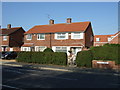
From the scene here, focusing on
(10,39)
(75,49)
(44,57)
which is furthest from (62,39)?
(10,39)

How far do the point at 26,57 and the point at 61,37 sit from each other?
1017 centimetres

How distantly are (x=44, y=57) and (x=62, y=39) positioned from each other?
10.1 meters

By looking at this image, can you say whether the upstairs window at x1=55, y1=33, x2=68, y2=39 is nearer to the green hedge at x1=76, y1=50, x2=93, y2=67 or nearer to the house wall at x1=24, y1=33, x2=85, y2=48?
the house wall at x1=24, y1=33, x2=85, y2=48

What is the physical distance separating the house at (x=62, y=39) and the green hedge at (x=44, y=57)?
28.4ft

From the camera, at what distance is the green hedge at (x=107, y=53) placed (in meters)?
16.2

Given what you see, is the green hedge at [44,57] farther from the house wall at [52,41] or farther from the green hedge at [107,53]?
the house wall at [52,41]

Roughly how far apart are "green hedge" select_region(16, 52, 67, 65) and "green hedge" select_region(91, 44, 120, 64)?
383 centimetres

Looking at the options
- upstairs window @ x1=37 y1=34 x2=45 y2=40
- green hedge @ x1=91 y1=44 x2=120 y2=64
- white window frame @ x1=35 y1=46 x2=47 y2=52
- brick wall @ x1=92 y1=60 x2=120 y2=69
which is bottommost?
brick wall @ x1=92 y1=60 x2=120 y2=69

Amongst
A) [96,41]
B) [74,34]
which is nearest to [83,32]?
[74,34]

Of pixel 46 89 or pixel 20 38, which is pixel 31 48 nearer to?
pixel 20 38

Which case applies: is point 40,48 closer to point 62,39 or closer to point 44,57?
point 62,39

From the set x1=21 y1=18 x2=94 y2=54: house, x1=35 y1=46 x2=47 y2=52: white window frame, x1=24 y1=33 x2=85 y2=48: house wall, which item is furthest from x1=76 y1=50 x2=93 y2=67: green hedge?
x1=35 y1=46 x2=47 y2=52: white window frame

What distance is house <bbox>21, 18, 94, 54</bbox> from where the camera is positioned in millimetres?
28281

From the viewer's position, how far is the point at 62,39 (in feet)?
97.8
